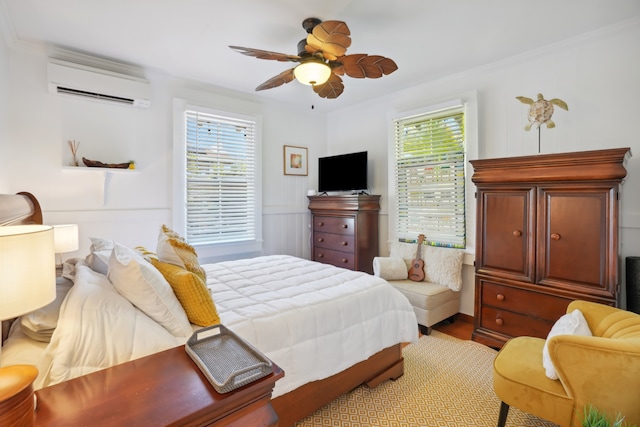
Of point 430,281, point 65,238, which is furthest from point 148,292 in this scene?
point 430,281

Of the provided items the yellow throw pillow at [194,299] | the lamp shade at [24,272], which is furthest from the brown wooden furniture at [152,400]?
the yellow throw pillow at [194,299]

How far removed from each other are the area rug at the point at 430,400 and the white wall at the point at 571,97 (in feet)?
3.52

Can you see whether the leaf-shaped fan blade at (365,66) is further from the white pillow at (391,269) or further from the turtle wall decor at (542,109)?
the white pillow at (391,269)

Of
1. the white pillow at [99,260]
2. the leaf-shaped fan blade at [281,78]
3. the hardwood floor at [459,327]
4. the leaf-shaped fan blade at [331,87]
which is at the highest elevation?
the leaf-shaped fan blade at [281,78]

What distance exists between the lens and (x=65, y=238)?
8.07ft

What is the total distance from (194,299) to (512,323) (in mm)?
2558

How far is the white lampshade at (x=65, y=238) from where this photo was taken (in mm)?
2418

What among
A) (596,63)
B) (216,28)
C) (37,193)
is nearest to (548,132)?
(596,63)

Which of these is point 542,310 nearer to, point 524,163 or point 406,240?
point 524,163

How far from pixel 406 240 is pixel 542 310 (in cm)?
160

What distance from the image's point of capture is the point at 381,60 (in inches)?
88.4

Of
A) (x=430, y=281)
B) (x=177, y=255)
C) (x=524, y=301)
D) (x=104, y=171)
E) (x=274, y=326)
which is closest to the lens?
(x=274, y=326)

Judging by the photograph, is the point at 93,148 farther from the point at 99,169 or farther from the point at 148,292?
the point at 148,292

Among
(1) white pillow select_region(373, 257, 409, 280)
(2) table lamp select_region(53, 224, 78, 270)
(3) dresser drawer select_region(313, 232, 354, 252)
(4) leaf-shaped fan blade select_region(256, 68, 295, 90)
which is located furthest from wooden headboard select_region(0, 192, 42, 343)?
(3) dresser drawer select_region(313, 232, 354, 252)
